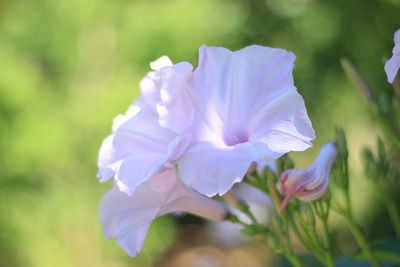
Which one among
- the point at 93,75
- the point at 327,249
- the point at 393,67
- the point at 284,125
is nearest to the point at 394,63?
the point at 393,67

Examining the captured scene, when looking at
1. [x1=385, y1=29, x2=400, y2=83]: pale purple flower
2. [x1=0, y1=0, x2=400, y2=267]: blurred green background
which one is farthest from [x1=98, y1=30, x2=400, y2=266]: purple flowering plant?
[x1=0, y1=0, x2=400, y2=267]: blurred green background

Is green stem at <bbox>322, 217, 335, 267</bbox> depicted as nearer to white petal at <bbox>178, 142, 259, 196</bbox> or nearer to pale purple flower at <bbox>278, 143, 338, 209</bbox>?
pale purple flower at <bbox>278, 143, 338, 209</bbox>

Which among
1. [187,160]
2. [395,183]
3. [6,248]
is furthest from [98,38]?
[187,160]

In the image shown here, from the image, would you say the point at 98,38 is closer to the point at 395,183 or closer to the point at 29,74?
the point at 29,74

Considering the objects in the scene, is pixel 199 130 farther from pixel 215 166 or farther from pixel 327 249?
pixel 327 249

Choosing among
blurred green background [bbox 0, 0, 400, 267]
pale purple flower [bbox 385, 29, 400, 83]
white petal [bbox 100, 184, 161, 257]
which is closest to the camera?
pale purple flower [bbox 385, 29, 400, 83]

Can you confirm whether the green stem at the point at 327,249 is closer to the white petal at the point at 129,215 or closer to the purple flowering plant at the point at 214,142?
the purple flowering plant at the point at 214,142

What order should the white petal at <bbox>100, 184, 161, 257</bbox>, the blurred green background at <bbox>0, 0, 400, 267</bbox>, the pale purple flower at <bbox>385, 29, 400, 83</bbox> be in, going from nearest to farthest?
the pale purple flower at <bbox>385, 29, 400, 83</bbox> < the white petal at <bbox>100, 184, 161, 257</bbox> < the blurred green background at <bbox>0, 0, 400, 267</bbox>
